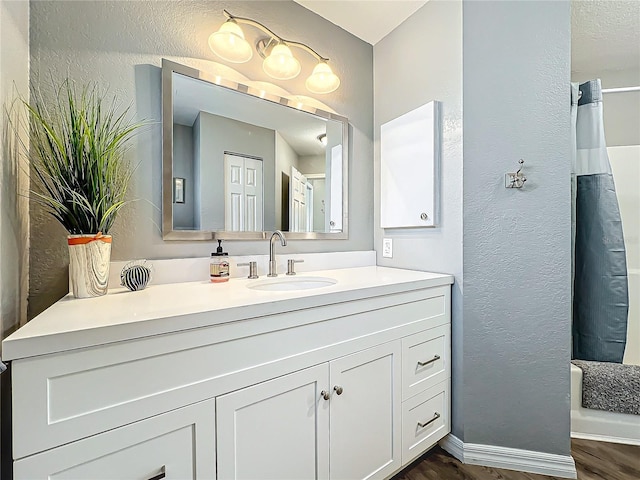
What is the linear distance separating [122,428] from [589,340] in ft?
7.10

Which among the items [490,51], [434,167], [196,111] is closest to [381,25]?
[490,51]

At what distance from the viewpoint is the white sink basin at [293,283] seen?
1357 mm

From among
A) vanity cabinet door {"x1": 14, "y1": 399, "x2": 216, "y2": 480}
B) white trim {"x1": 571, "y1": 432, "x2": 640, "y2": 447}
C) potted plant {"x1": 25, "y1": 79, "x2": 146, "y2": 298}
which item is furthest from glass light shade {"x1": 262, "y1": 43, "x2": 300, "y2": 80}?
white trim {"x1": 571, "y1": 432, "x2": 640, "y2": 447}

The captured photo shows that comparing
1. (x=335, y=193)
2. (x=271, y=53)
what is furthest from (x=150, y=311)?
(x=271, y=53)

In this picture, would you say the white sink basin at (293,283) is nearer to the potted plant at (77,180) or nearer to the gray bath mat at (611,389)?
the potted plant at (77,180)

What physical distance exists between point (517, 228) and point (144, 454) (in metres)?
1.56

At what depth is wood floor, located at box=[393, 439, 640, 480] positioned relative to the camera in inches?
52.2

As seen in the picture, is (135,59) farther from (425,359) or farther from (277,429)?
(425,359)

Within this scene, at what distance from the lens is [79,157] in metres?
0.94

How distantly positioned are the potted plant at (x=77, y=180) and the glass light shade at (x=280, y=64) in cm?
80

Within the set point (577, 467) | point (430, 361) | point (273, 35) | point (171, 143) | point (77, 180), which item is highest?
point (273, 35)

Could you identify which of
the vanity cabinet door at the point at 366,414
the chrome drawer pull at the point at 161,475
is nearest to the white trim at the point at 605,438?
the vanity cabinet door at the point at 366,414

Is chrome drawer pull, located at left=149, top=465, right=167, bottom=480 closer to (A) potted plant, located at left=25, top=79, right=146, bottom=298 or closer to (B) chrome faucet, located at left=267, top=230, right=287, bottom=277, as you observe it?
(A) potted plant, located at left=25, top=79, right=146, bottom=298

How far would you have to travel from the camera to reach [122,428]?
0.67 m
